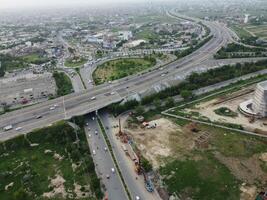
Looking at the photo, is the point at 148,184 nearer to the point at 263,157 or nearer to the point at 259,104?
the point at 263,157

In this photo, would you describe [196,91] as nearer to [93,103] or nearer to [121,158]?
[93,103]

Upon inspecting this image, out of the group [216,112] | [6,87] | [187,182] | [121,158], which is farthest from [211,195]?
[6,87]

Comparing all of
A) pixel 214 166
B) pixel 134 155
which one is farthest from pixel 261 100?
pixel 134 155

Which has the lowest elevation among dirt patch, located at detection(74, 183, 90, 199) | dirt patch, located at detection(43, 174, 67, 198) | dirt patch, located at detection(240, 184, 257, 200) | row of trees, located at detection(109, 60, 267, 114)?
dirt patch, located at detection(43, 174, 67, 198)

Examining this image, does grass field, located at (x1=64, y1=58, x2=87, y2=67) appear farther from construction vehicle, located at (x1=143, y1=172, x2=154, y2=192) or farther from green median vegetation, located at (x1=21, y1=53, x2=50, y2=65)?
construction vehicle, located at (x1=143, y1=172, x2=154, y2=192)

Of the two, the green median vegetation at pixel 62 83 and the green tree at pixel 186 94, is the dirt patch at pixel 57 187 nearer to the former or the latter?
the green median vegetation at pixel 62 83

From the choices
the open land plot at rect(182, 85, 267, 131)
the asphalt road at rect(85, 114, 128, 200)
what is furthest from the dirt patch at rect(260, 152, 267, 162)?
the asphalt road at rect(85, 114, 128, 200)
